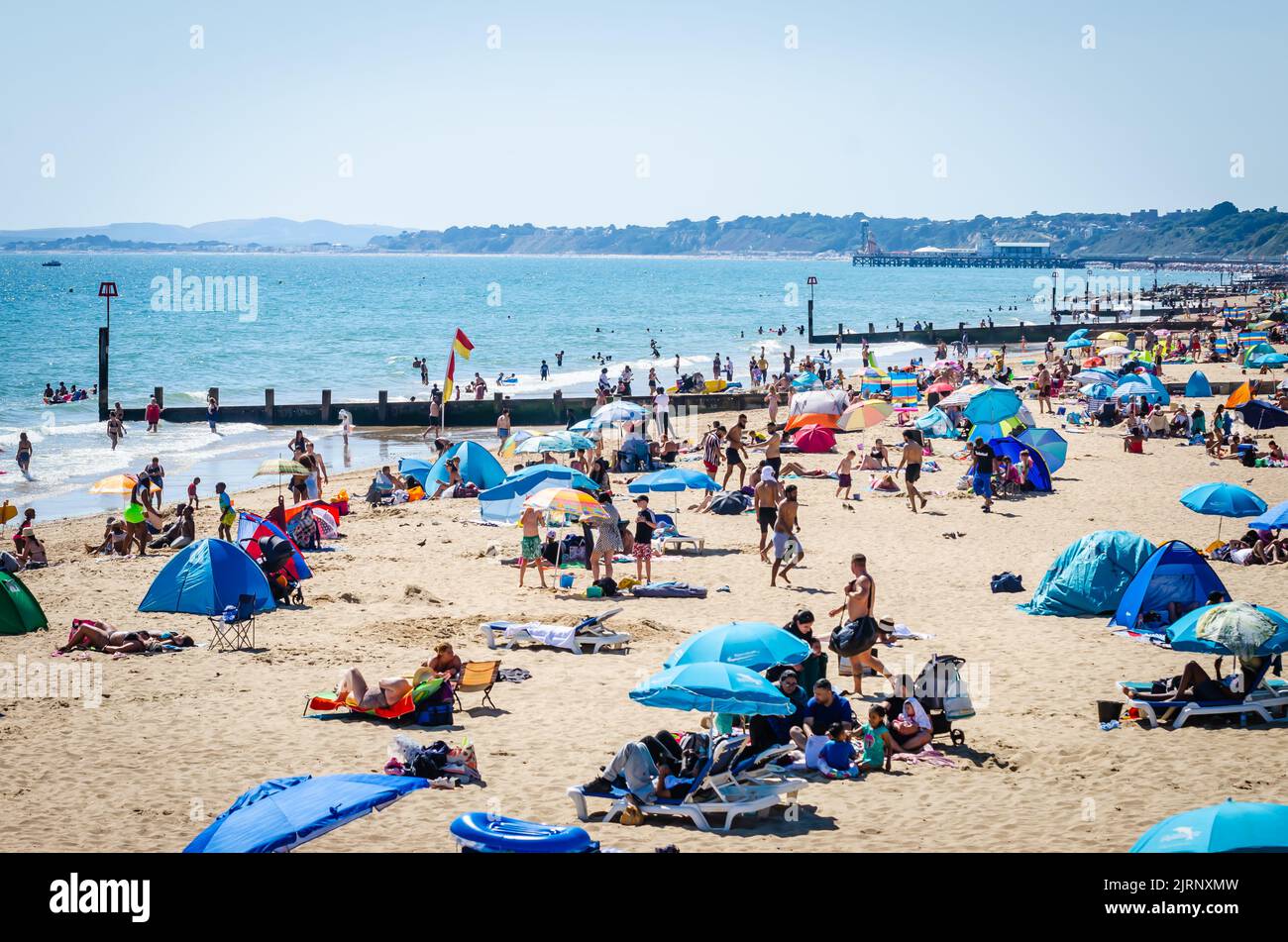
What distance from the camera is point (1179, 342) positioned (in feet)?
167

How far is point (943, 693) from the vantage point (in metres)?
10.3

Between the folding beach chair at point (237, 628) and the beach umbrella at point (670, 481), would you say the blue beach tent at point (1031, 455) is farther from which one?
the folding beach chair at point (237, 628)

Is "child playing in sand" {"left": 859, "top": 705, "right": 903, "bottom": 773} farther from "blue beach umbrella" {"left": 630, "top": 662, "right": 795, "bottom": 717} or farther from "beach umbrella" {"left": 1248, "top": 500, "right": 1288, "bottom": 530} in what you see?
"beach umbrella" {"left": 1248, "top": 500, "right": 1288, "bottom": 530}

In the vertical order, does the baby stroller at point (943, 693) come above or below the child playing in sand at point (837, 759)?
above

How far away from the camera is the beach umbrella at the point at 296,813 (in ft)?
22.8

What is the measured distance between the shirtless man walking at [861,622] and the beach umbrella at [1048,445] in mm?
12189

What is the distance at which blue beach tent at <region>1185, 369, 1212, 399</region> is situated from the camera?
35.5 m

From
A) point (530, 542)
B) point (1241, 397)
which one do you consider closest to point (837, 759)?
point (530, 542)

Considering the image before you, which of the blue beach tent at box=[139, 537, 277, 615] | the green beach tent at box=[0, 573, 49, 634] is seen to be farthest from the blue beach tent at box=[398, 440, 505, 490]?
the green beach tent at box=[0, 573, 49, 634]

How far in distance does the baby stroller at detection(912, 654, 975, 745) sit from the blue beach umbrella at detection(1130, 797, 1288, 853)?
387cm

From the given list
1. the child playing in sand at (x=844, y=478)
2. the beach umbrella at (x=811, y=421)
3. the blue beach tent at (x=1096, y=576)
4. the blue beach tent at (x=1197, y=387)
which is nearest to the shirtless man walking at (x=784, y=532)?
the blue beach tent at (x=1096, y=576)
